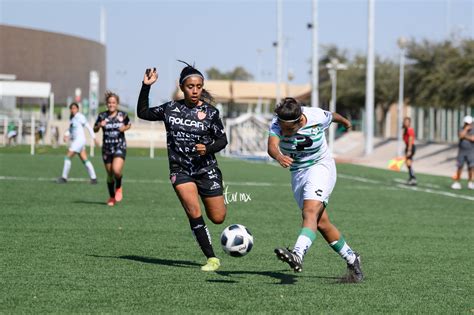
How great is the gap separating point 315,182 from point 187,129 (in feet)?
5.47

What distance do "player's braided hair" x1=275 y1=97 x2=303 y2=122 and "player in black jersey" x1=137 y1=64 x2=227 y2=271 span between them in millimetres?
1296

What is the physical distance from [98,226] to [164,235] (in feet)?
4.74

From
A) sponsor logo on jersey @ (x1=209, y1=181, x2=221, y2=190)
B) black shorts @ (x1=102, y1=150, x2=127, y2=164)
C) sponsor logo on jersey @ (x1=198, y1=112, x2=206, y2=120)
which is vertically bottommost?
black shorts @ (x1=102, y1=150, x2=127, y2=164)

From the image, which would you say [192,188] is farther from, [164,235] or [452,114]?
[452,114]

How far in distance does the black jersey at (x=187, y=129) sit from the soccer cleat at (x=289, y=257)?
6.65 feet

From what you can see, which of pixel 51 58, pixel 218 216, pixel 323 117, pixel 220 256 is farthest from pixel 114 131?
pixel 51 58

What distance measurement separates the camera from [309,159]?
32.9 ft

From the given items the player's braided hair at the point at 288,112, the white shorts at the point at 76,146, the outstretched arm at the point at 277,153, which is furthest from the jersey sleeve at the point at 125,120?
the player's braided hair at the point at 288,112

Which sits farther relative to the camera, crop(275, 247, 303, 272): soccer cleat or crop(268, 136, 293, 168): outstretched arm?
crop(268, 136, 293, 168): outstretched arm

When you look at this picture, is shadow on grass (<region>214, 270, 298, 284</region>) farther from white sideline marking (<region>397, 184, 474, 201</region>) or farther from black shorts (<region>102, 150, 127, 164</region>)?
white sideline marking (<region>397, 184, 474, 201</region>)

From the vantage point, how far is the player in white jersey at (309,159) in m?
9.69

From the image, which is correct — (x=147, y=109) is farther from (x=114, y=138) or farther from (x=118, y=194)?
(x=118, y=194)

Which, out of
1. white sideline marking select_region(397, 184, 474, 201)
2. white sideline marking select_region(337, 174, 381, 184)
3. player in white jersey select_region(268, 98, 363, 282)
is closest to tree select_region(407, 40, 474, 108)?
white sideline marking select_region(337, 174, 381, 184)

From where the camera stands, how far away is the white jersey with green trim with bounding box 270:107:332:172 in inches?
389
